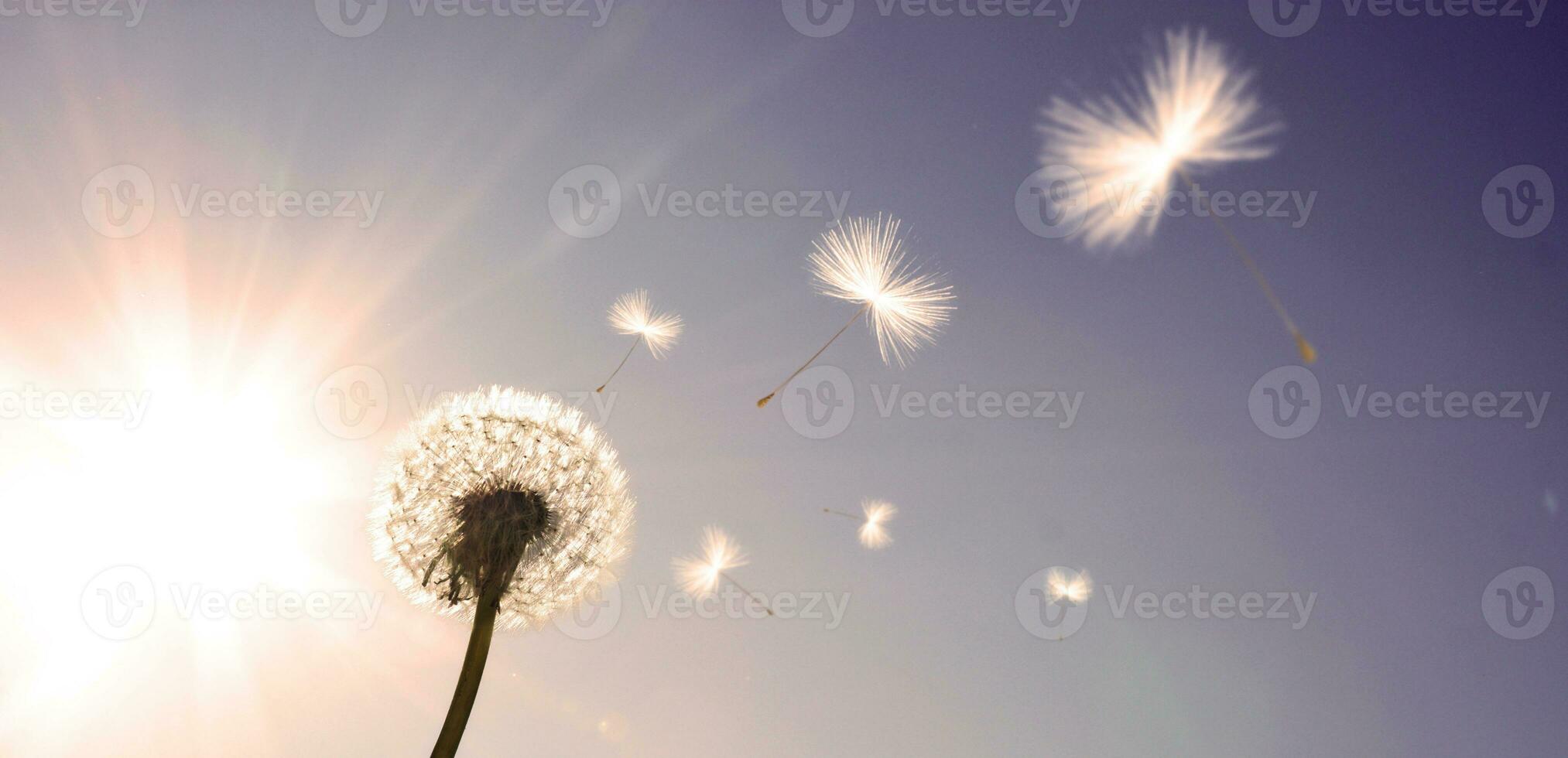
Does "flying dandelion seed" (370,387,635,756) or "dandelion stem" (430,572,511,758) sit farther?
"flying dandelion seed" (370,387,635,756)

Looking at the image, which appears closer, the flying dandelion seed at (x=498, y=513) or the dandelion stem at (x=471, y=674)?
the dandelion stem at (x=471, y=674)

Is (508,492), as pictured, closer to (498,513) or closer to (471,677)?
(498,513)

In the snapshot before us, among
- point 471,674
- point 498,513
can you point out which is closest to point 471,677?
point 471,674

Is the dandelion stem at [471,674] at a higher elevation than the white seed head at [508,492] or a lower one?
lower

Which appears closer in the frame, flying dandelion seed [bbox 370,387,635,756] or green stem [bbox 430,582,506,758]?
green stem [bbox 430,582,506,758]

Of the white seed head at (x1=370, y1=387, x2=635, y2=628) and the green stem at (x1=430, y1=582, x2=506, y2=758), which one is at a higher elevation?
the white seed head at (x1=370, y1=387, x2=635, y2=628)
